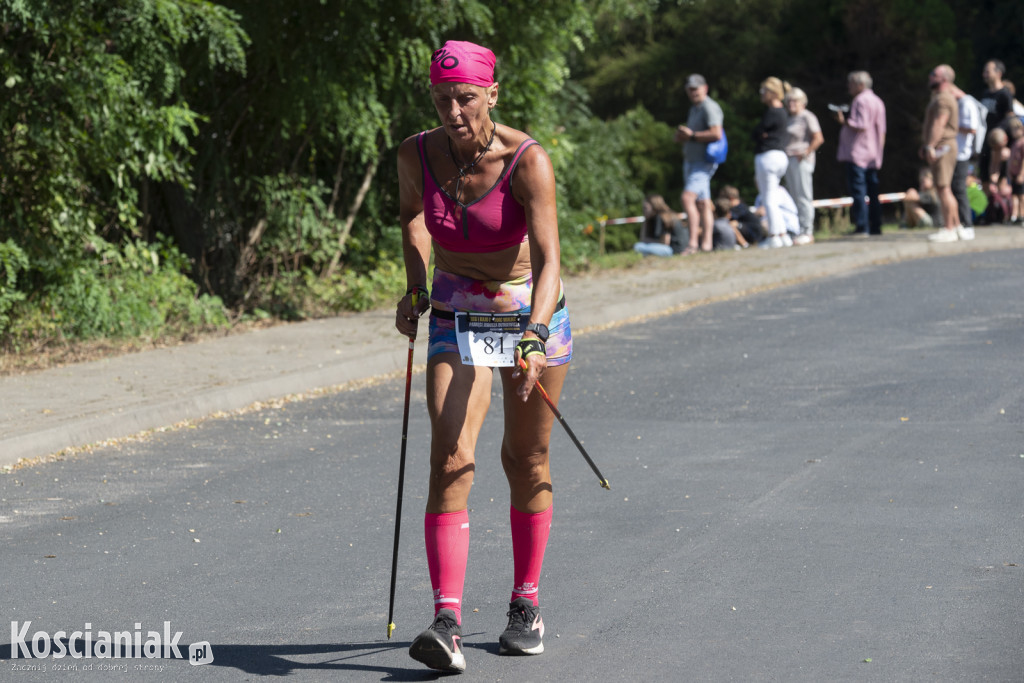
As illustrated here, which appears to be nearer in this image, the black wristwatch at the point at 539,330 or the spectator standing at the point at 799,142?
the black wristwatch at the point at 539,330

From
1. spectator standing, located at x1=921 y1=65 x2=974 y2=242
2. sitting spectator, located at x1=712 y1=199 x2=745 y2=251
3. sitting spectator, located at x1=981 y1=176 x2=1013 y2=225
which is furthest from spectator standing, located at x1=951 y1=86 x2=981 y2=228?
sitting spectator, located at x1=712 y1=199 x2=745 y2=251

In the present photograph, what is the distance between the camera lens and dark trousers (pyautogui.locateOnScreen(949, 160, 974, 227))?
19.1 meters

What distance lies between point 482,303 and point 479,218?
0.29m

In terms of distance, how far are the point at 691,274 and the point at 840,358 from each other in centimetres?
535

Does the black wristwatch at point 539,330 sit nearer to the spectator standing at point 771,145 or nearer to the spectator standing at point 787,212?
the spectator standing at point 771,145

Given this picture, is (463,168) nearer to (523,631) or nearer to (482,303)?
(482,303)

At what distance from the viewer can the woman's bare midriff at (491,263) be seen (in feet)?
15.3

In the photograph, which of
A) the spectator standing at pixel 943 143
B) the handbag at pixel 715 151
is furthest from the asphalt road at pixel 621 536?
the spectator standing at pixel 943 143

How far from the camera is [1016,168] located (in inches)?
795

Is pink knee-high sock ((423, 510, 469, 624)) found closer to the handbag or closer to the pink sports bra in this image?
the pink sports bra

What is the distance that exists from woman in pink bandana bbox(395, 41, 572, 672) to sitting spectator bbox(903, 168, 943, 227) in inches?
682

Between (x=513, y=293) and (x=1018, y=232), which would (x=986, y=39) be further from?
(x=513, y=293)

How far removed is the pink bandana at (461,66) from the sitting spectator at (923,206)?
17473 millimetres

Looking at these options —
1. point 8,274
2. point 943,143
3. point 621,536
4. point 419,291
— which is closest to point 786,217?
point 943,143
